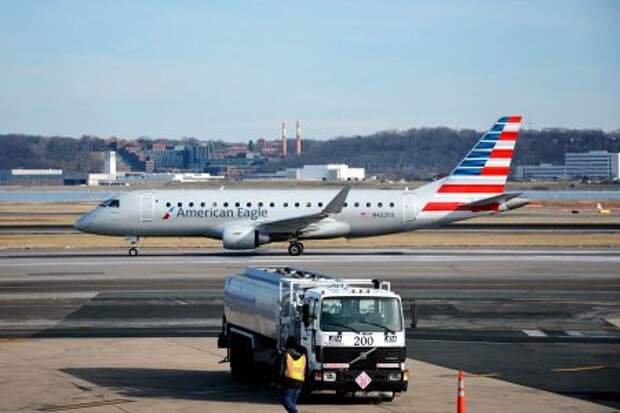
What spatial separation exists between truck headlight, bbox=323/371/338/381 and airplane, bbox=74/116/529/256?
1512 inches

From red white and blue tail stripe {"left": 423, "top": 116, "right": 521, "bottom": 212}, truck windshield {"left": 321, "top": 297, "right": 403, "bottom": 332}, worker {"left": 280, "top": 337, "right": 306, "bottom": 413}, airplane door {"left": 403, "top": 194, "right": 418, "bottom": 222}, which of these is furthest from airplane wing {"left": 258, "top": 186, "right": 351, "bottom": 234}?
worker {"left": 280, "top": 337, "right": 306, "bottom": 413}

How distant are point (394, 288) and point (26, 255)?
2566 centimetres

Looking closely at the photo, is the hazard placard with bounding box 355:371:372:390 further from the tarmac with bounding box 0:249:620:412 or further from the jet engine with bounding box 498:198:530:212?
the jet engine with bounding box 498:198:530:212

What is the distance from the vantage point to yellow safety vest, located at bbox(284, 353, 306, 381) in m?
20.8

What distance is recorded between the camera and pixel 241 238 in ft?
197

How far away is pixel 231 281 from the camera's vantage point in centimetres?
2725

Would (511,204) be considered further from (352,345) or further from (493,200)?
(352,345)

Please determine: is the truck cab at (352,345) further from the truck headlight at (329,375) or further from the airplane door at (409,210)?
the airplane door at (409,210)

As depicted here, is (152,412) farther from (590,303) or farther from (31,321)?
(590,303)

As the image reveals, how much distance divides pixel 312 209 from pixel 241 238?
4875 mm

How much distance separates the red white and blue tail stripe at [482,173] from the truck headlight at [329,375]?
41.2m

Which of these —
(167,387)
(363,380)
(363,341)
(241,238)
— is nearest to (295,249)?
(241,238)

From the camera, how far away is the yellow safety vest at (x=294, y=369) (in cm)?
2075

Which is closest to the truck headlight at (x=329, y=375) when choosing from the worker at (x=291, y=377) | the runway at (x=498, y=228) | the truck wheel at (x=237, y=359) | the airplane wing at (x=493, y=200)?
the worker at (x=291, y=377)
